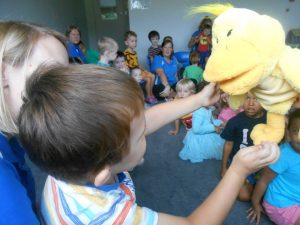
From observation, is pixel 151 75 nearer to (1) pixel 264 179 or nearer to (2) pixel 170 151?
(2) pixel 170 151

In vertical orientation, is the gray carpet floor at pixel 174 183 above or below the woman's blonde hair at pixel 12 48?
below

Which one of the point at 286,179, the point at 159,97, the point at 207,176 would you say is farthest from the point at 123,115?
the point at 159,97

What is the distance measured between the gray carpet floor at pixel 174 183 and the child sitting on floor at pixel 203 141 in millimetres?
51

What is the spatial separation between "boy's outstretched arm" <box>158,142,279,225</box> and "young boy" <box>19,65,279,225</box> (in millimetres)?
58

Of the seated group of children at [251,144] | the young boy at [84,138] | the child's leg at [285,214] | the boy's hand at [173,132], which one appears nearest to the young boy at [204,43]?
the boy's hand at [173,132]

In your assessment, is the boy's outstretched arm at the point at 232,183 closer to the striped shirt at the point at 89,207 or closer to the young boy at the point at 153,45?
the striped shirt at the point at 89,207

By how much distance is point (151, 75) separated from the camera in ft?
11.9

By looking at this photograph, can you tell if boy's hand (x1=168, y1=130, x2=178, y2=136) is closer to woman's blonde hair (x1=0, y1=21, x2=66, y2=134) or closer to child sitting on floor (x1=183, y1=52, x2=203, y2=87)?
child sitting on floor (x1=183, y1=52, x2=203, y2=87)

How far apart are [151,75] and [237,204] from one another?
7.34 feet

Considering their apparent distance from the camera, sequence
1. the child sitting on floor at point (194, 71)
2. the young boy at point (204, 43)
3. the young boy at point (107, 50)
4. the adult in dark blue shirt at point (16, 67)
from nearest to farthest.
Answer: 1. the adult in dark blue shirt at point (16, 67)
2. the young boy at point (107, 50)
3. the child sitting on floor at point (194, 71)
4. the young boy at point (204, 43)

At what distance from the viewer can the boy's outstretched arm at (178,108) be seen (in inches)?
34.4

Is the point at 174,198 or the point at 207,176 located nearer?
the point at 174,198

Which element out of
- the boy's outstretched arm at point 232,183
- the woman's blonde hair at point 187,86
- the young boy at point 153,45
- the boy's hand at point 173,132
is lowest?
the boy's hand at point 173,132

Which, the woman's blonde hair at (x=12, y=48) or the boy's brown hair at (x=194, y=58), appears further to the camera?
the boy's brown hair at (x=194, y=58)
